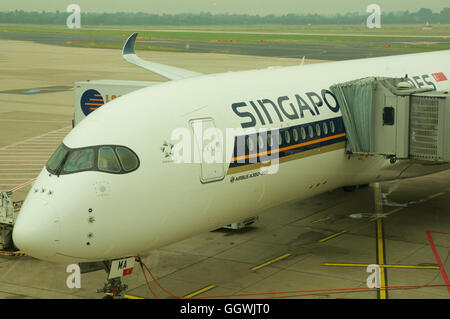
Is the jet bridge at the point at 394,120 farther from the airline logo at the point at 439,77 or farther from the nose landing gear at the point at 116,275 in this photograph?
the nose landing gear at the point at 116,275

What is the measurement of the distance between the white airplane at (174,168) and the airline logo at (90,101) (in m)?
9.86

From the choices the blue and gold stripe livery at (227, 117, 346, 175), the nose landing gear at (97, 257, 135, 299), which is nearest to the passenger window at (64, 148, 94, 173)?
the nose landing gear at (97, 257, 135, 299)

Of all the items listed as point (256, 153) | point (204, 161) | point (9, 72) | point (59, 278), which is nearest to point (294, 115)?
point (256, 153)

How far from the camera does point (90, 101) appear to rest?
27562mm

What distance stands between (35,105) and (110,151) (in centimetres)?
4063

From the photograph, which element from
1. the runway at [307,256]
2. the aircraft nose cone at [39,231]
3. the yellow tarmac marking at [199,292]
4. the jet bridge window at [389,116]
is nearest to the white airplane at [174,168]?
the aircraft nose cone at [39,231]

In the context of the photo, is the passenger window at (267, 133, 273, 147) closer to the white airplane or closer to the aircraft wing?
the white airplane

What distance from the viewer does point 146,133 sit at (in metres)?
14.3

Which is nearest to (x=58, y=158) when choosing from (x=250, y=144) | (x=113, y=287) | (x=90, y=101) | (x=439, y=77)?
(x=113, y=287)

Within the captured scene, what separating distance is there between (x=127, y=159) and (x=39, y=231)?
2262mm

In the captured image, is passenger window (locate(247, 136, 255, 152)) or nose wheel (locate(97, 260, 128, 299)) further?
passenger window (locate(247, 136, 255, 152))

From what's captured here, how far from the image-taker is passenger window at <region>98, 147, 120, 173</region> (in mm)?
13586

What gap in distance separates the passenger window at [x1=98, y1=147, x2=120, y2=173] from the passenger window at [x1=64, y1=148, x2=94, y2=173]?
0.18 metres

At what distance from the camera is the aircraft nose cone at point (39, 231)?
12875 millimetres
